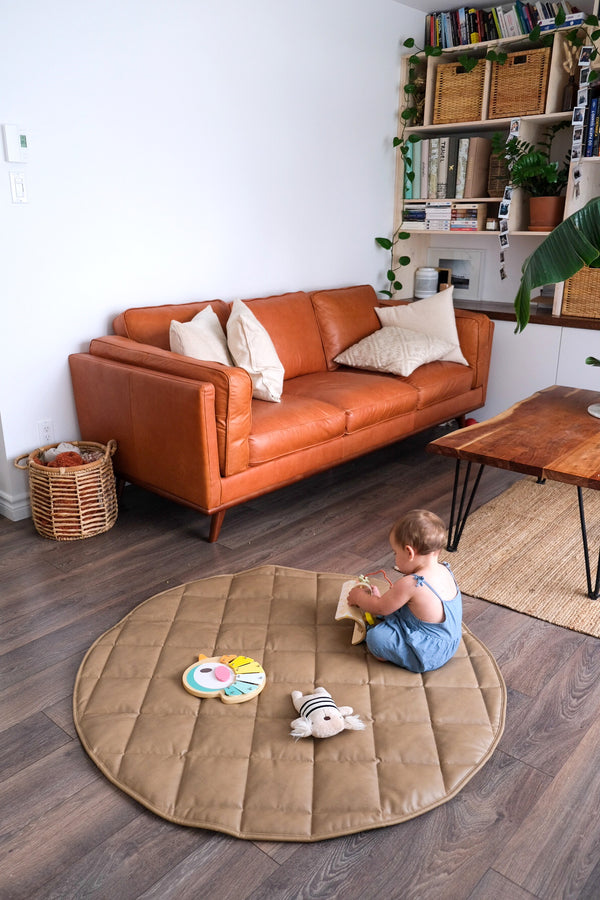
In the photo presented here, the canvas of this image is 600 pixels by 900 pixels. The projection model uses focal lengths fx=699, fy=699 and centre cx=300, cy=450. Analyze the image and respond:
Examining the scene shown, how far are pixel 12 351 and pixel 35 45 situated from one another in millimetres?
1145

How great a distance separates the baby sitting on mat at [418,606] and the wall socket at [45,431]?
1.71m

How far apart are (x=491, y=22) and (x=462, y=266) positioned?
136cm

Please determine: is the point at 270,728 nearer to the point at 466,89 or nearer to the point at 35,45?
the point at 35,45

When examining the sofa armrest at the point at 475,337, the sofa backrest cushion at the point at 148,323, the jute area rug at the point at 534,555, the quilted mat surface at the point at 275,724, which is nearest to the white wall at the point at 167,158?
the sofa backrest cushion at the point at 148,323

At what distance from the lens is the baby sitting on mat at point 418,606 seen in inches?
72.8

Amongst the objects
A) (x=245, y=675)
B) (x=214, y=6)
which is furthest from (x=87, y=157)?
(x=245, y=675)

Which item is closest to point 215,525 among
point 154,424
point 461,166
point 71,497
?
point 154,424

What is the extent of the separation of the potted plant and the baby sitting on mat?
2.64 meters

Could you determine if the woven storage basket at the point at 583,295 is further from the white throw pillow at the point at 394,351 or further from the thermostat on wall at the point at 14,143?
the thermostat on wall at the point at 14,143

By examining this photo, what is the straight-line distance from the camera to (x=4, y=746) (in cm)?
169

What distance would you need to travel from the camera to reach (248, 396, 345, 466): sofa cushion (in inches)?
107

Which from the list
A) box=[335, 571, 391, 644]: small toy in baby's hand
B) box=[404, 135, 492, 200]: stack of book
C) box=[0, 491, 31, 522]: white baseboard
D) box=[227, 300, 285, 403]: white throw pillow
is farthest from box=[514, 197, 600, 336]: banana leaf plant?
box=[0, 491, 31, 522]: white baseboard

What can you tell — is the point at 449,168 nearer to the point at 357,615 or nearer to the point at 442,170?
the point at 442,170

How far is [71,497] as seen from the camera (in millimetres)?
2713
